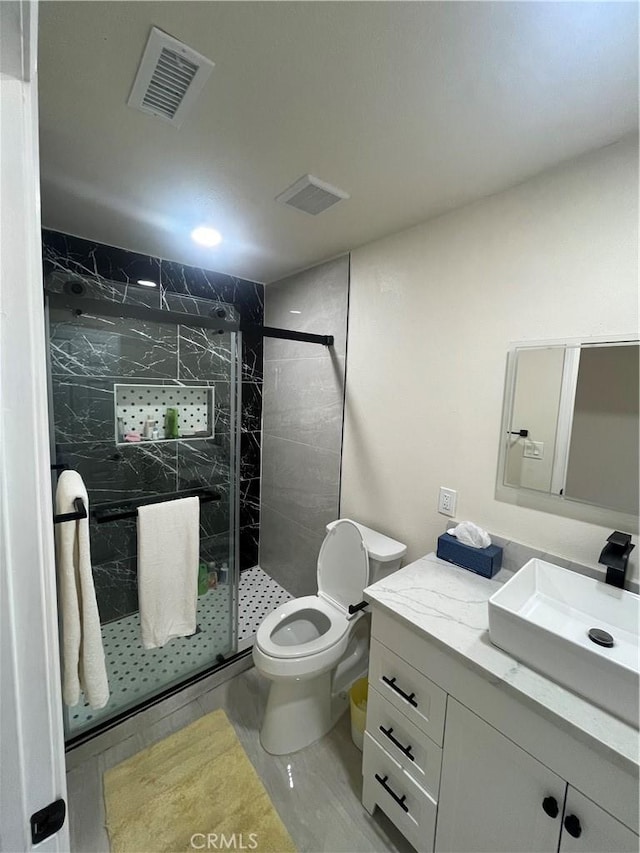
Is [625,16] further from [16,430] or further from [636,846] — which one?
[636,846]

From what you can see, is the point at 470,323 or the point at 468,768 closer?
the point at 468,768

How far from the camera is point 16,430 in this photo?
45cm

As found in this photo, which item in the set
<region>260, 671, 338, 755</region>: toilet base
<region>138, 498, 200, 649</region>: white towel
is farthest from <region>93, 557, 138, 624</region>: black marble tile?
<region>260, 671, 338, 755</region>: toilet base

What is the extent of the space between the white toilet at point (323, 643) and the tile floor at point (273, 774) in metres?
0.08

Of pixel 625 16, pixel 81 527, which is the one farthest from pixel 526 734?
pixel 625 16

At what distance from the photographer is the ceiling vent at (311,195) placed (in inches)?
53.3

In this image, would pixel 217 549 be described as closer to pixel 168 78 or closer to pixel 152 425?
pixel 152 425

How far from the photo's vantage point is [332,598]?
1866mm

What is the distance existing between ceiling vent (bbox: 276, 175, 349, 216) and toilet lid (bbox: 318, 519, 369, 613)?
1502 mm

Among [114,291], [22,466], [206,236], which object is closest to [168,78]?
[206,236]

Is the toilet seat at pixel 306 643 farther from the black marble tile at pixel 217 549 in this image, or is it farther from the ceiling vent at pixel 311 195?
the ceiling vent at pixel 311 195

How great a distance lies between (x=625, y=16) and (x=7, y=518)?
1.48 metres

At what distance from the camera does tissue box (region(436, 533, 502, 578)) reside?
1.34m

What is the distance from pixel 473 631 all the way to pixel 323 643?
2.50 feet
